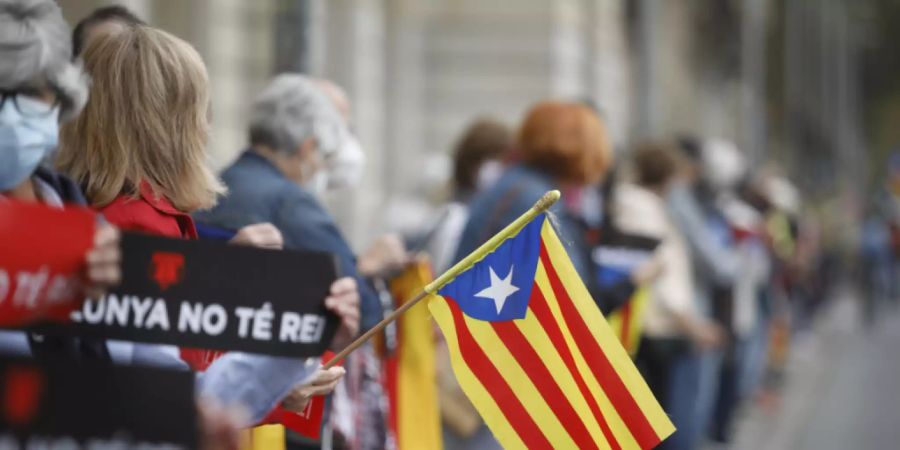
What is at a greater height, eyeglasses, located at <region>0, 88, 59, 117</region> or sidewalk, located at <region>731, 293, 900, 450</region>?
eyeglasses, located at <region>0, 88, 59, 117</region>

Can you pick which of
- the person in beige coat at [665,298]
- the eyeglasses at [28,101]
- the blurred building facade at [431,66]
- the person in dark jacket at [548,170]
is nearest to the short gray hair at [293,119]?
the person in dark jacket at [548,170]

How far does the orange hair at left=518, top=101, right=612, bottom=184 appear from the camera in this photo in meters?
6.32

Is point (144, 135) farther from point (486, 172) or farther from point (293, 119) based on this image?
point (486, 172)

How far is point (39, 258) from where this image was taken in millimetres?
2541

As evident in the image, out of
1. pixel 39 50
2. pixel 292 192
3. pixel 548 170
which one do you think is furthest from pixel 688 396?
pixel 39 50

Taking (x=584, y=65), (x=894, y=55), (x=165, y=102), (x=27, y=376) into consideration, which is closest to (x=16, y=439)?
(x=27, y=376)

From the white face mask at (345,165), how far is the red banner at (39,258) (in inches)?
107

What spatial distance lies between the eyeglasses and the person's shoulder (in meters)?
0.68

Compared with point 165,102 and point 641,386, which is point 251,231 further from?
point 641,386

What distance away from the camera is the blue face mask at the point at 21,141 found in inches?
111

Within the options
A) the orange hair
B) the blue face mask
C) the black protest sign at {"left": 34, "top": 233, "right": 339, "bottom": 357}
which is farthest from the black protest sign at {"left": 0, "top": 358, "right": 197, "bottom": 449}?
the orange hair

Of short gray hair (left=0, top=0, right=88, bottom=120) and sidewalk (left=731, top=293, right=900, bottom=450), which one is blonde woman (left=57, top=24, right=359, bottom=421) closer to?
short gray hair (left=0, top=0, right=88, bottom=120)

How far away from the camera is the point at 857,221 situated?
4209 centimetres

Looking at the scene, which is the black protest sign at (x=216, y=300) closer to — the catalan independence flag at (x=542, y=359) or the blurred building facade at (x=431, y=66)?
the catalan independence flag at (x=542, y=359)
